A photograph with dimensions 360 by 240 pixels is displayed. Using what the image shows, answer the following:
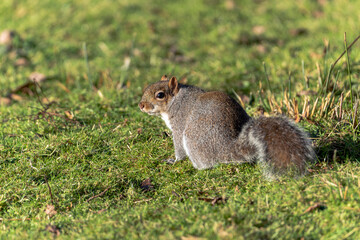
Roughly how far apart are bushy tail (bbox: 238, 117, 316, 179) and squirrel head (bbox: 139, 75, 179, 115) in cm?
82

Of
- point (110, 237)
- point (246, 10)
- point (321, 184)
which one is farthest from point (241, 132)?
point (246, 10)

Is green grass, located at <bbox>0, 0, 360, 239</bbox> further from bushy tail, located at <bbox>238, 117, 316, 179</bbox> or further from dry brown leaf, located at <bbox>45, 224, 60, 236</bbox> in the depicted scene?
bushy tail, located at <bbox>238, 117, 316, 179</bbox>

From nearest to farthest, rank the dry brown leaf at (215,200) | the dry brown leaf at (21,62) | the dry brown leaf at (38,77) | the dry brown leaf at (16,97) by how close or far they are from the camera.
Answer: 1. the dry brown leaf at (215,200)
2. the dry brown leaf at (16,97)
3. the dry brown leaf at (38,77)
4. the dry brown leaf at (21,62)

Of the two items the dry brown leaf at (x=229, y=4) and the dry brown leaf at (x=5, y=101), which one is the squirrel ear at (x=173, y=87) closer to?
the dry brown leaf at (x=5, y=101)

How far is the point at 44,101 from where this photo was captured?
186 inches

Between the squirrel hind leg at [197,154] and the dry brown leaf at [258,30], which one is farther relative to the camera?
the dry brown leaf at [258,30]

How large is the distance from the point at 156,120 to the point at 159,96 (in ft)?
1.96

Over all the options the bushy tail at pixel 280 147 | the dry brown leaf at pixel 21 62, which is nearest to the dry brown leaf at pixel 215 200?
the bushy tail at pixel 280 147

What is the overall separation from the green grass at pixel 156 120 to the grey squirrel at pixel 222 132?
14 cm

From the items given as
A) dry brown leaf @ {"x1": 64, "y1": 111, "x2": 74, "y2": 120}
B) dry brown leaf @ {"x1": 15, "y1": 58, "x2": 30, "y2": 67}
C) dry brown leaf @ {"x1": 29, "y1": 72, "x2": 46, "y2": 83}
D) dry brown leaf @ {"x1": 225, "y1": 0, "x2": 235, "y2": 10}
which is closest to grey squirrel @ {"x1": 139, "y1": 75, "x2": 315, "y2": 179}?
dry brown leaf @ {"x1": 64, "y1": 111, "x2": 74, "y2": 120}

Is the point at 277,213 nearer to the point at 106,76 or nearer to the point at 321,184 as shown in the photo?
the point at 321,184

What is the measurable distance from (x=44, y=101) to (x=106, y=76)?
2.46 ft

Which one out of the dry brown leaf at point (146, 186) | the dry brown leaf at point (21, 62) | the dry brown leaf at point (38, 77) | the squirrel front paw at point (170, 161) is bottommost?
the dry brown leaf at point (146, 186)

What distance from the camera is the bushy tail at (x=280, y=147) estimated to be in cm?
280
